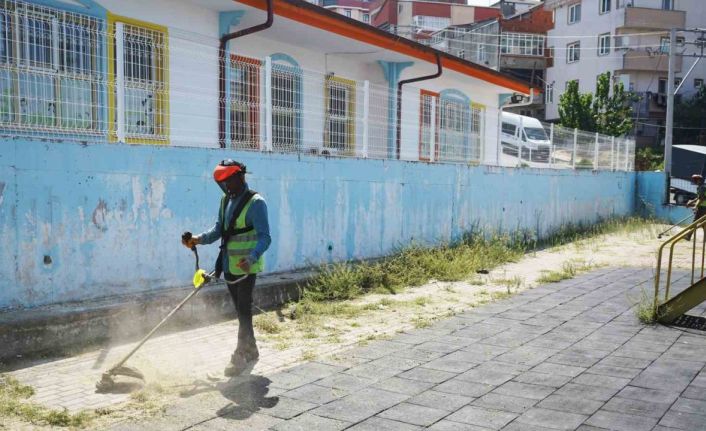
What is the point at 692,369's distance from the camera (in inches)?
201

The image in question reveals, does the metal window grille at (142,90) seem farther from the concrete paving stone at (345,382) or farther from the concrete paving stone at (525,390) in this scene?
the concrete paving stone at (525,390)

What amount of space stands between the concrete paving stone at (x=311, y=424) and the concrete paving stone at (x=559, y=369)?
192 centimetres

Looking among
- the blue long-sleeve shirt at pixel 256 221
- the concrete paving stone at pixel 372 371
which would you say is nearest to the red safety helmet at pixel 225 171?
the blue long-sleeve shirt at pixel 256 221

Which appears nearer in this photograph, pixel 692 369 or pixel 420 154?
pixel 692 369

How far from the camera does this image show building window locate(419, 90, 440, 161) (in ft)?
36.3

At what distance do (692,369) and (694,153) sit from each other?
2615cm

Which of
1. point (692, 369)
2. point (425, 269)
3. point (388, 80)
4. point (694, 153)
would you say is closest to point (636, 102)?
point (694, 153)

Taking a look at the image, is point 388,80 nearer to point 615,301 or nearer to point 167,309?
point 615,301

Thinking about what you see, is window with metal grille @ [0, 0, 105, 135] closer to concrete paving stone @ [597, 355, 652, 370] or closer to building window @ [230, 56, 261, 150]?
building window @ [230, 56, 261, 150]

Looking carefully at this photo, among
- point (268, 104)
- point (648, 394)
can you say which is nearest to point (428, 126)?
point (268, 104)

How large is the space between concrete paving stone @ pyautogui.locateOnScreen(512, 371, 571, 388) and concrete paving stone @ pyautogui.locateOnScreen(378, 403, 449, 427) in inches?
38.6

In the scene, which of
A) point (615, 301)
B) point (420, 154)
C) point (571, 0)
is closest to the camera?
point (615, 301)

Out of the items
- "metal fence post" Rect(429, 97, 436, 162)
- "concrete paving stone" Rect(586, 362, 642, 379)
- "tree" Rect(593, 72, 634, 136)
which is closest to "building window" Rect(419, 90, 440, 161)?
"metal fence post" Rect(429, 97, 436, 162)


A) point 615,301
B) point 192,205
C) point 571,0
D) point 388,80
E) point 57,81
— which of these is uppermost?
point 571,0
